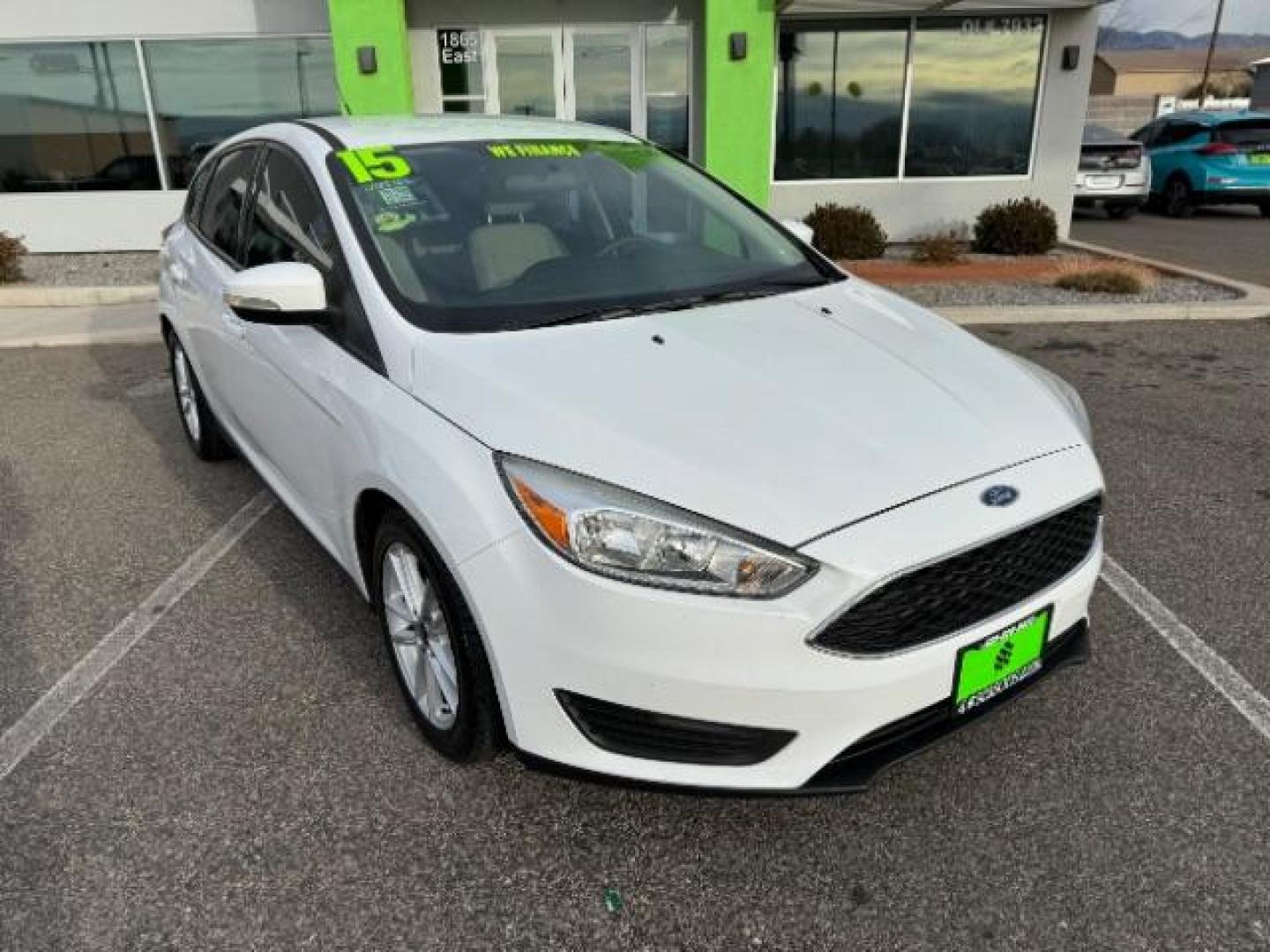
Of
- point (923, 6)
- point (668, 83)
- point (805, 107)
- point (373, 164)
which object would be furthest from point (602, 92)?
point (373, 164)

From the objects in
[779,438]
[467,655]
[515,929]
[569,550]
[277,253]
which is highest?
[277,253]

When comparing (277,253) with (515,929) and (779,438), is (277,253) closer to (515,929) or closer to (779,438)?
(779,438)

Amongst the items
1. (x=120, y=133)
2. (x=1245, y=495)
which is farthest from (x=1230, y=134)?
(x=120, y=133)

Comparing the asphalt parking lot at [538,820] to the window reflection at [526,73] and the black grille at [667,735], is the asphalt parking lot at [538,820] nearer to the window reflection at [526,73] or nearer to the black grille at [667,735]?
the black grille at [667,735]

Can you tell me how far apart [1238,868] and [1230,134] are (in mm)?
17665

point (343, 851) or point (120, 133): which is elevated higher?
point (120, 133)

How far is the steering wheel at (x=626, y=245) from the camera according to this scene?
315 cm

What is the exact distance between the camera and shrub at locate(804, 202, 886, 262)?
34.6 feet

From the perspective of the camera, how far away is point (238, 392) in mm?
3760

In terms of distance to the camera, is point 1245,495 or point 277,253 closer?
point 277,253

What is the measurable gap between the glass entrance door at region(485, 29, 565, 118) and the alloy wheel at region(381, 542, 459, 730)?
9739 mm

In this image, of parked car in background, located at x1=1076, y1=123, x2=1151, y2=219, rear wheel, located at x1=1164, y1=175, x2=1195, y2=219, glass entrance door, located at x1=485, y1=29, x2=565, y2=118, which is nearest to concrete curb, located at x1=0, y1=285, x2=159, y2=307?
glass entrance door, located at x1=485, y1=29, x2=565, y2=118

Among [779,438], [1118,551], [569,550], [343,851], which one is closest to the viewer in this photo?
[569,550]

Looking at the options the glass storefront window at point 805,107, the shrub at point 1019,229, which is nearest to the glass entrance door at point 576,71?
the glass storefront window at point 805,107
